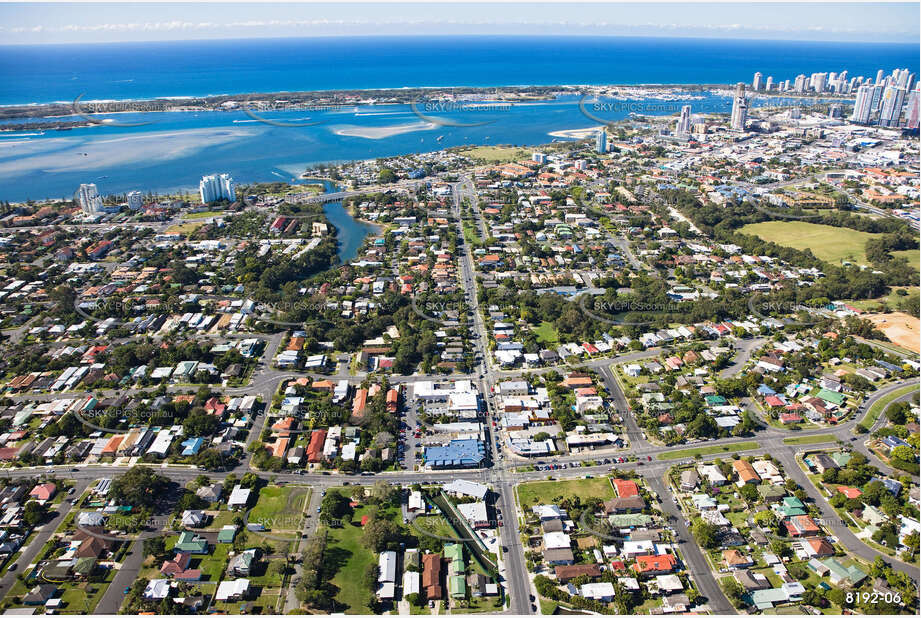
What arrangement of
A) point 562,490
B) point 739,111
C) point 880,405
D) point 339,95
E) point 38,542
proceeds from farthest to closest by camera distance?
point 339,95 < point 739,111 < point 880,405 < point 562,490 < point 38,542

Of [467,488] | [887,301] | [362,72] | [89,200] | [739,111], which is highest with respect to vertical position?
[362,72]

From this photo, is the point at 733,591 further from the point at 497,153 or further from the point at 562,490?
the point at 497,153

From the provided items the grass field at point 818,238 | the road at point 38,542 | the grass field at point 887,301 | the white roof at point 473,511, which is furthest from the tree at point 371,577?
the grass field at point 818,238

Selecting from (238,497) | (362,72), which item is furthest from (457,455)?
(362,72)

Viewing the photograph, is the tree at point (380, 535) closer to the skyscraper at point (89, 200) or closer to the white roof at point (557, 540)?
the white roof at point (557, 540)

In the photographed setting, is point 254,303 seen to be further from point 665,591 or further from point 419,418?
point 665,591

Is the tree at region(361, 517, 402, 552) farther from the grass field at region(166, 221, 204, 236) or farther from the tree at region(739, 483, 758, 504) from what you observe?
the grass field at region(166, 221, 204, 236)
